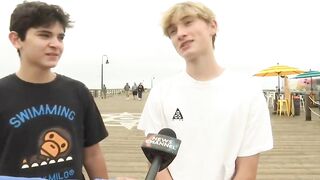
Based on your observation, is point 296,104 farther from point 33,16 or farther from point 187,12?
point 33,16

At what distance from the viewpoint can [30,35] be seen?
222 centimetres

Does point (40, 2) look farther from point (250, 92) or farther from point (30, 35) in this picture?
point (250, 92)

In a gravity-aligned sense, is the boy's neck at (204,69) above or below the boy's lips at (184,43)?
below

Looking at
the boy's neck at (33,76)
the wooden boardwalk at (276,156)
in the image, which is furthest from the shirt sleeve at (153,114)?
the wooden boardwalk at (276,156)

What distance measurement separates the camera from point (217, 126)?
Result: 2.39 metres

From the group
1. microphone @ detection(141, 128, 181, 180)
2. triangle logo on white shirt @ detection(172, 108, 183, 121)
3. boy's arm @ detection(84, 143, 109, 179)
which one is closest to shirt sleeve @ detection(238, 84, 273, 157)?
triangle logo on white shirt @ detection(172, 108, 183, 121)

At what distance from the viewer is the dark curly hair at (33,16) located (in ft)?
7.27

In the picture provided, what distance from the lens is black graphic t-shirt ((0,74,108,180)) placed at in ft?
7.04

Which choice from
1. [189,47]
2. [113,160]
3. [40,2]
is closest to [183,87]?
[189,47]

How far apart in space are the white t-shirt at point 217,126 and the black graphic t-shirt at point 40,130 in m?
0.52

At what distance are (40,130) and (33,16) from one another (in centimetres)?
55

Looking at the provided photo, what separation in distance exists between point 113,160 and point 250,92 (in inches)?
249

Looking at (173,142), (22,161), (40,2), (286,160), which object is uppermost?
(40,2)

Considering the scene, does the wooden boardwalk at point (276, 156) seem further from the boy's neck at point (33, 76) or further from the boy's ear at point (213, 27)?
the boy's neck at point (33, 76)
